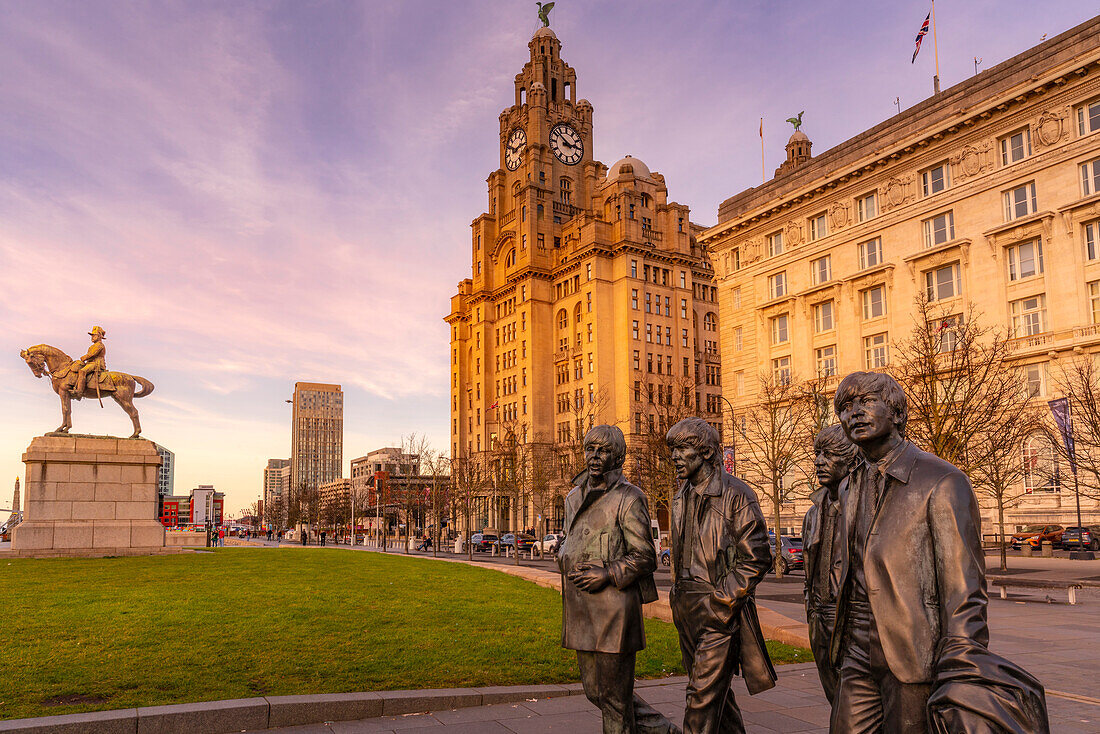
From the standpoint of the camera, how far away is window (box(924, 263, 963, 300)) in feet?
154

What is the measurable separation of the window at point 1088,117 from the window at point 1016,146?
99.1 inches

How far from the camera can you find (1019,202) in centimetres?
4403

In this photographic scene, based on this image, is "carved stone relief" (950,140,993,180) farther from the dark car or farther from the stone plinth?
the stone plinth

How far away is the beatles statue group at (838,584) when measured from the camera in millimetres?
3213

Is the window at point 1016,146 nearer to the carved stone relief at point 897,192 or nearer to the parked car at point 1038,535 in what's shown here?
the carved stone relief at point 897,192

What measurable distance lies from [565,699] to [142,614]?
298 inches

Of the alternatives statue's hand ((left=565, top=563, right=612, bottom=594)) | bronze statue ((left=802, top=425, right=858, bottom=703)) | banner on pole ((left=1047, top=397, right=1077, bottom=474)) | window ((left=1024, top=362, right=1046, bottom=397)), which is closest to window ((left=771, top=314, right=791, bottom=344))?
window ((left=1024, top=362, right=1046, bottom=397))

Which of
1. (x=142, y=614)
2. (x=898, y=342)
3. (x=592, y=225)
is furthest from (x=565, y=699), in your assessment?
(x=592, y=225)

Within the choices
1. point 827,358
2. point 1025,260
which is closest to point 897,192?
point 1025,260

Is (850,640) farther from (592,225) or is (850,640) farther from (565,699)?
(592,225)

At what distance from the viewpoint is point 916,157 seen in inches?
1935

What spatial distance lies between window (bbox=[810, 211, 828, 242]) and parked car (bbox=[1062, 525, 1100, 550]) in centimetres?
2444

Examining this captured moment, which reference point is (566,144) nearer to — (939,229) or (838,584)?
(939,229)

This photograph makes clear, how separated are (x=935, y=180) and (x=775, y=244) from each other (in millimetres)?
13072
